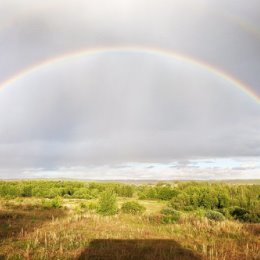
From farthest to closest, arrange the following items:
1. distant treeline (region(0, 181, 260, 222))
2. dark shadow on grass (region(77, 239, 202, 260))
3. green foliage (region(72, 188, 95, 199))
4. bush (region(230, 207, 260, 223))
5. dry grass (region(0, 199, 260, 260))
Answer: green foliage (region(72, 188, 95, 199))
distant treeline (region(0, 181, 260, 222))
bush (region(230, 207, 260, 223))
dry grass (region(0, 199, 260, 260))
dark shadow on grass (region(77, 239, 202, 260))

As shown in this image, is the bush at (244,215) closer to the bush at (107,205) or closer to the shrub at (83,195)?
the bush at (107,205)

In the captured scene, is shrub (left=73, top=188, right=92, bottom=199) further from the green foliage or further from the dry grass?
the dry grass

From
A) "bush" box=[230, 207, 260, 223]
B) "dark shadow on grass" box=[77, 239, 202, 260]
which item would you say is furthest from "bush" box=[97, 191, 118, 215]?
"dark shadow on grass" box=[77, 239, 202, 260]

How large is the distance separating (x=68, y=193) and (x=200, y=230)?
7327 cm

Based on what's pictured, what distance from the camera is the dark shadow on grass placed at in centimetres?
1351

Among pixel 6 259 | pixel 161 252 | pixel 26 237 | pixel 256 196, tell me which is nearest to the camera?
pixel 6 259

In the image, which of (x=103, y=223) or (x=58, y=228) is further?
(x=103, y=223)

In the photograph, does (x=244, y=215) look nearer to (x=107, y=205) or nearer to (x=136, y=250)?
(x=107, y=205)

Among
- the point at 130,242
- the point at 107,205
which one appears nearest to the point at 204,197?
the point at 107,205

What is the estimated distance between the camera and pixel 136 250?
48.2ft

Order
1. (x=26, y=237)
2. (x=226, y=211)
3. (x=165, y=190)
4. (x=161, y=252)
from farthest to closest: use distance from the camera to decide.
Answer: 1. (x=165, y=190)
2. (x=226, y=211)
3. (x=26, y=237)
4. (x=161, y=252)

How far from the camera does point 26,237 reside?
18.0 meters

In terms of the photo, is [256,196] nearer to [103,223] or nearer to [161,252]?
[103,223]

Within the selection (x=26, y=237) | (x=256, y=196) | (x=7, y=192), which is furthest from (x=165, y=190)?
(x=26, y=237)
